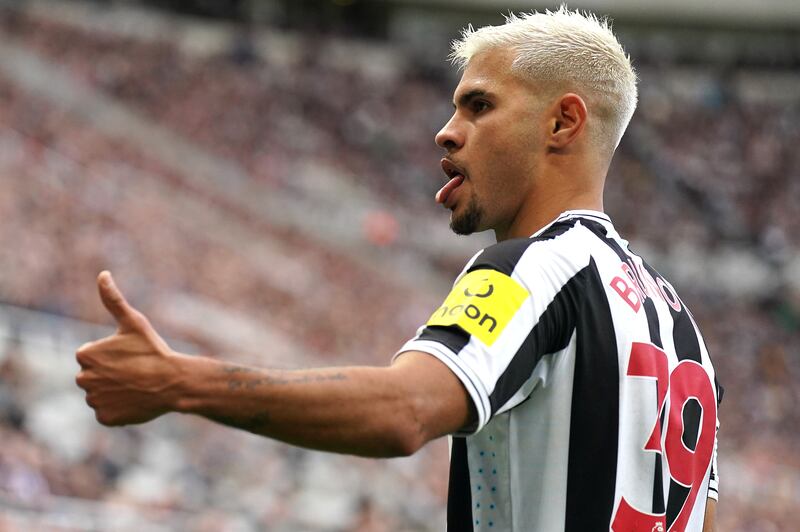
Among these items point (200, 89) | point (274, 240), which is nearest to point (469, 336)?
point (274, 240)

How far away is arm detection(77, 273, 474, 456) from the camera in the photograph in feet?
6.06

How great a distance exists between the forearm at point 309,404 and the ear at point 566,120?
764 millimetres

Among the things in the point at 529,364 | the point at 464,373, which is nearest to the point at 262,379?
the point at 464,373

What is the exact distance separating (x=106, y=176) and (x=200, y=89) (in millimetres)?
5841

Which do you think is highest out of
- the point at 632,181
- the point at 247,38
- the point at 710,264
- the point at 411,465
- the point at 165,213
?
the point at 247,38

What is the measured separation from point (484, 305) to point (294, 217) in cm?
2183

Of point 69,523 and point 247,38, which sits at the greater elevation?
point 247,38

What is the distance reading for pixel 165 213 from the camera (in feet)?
66.7

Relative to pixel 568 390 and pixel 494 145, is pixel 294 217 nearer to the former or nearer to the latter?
pixel 494 145

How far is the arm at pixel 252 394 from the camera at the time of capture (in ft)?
6.06

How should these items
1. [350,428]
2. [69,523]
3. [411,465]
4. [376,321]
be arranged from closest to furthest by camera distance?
1. [350,428]
2. [69,523]
3. [411,465]
4. [376,321]

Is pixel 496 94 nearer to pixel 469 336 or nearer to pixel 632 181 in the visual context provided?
pixel 469 336

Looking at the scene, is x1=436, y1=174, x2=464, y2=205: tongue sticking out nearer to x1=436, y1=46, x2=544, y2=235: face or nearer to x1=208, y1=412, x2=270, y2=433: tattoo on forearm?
x1=436, y1=46, x2=544, y2=235: face

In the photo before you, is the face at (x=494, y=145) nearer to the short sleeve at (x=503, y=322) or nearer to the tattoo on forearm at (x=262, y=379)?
the short sleeve at (x=503, y=322)
